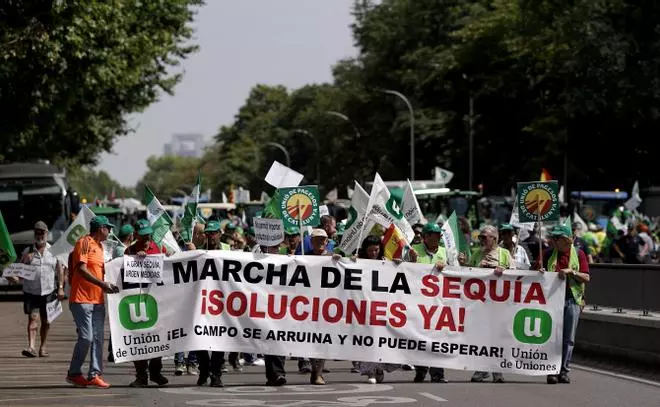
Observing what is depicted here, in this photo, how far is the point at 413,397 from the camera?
15109mm

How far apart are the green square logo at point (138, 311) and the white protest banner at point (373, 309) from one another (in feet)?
0.73

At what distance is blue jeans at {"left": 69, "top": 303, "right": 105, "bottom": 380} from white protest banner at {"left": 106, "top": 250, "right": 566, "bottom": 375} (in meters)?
0.78

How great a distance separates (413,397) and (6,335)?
12.8 m

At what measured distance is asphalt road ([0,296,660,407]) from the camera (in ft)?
48.1

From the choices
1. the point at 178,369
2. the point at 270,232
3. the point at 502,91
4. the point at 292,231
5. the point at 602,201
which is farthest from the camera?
the point at 502,91

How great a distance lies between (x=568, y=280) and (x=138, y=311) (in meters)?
4.57

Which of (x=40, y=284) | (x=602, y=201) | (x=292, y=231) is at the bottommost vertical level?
(x=40, y=284)

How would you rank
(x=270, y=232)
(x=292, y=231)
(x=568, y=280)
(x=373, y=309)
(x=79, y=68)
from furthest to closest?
(x=79, y=68)
(x=292, y=231)
(x=270, y=232)
(x=568, y=280)
(x=373, y=309)

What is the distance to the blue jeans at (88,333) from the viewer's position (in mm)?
16016

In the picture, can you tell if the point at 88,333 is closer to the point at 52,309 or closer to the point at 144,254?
the point at 144,254

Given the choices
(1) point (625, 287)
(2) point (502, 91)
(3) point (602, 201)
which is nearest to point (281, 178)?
(1) point (625, 287)

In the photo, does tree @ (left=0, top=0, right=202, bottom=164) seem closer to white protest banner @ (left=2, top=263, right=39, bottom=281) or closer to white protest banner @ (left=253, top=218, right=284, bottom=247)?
white protest banner @ (left=2, top=263, right=39, bottom=281)

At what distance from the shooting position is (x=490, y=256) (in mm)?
17125

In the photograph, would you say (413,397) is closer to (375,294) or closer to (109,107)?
(375,294)
